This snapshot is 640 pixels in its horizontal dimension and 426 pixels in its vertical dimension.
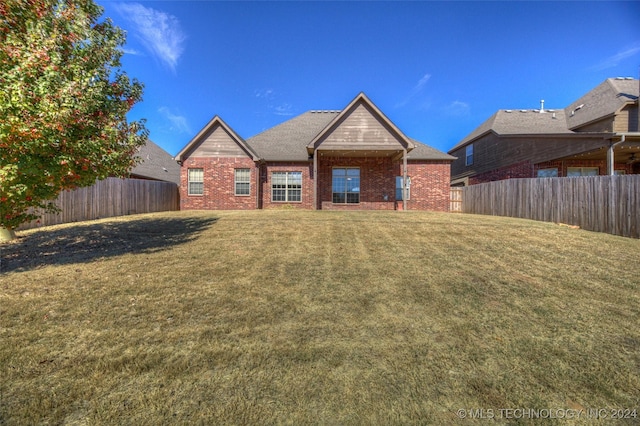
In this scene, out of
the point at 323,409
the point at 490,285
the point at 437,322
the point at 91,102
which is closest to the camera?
the point at 323,409

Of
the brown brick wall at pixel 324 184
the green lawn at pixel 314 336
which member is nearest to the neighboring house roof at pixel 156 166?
the brown brick wall at pixel 324 184

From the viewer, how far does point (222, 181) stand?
18.2 meters

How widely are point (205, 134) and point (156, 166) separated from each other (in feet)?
35.3

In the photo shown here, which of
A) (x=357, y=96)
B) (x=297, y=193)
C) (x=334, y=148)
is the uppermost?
(x=357, y=96)

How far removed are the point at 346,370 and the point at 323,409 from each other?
1.72 ft

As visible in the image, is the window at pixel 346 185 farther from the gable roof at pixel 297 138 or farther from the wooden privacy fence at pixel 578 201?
the wooden privacy fence at pixel 578 201

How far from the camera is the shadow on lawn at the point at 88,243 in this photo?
248 inches

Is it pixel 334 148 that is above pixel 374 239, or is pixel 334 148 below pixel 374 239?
above

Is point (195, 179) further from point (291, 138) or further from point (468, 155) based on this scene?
point (468, 155)

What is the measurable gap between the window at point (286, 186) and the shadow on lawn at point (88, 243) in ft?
26.5

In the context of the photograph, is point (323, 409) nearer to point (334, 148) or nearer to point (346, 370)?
point (346, 370)

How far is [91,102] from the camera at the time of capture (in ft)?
20.3

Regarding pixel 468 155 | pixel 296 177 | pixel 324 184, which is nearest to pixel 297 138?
pixel 296 177

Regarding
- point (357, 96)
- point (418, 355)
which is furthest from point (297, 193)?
point (418, 355)
